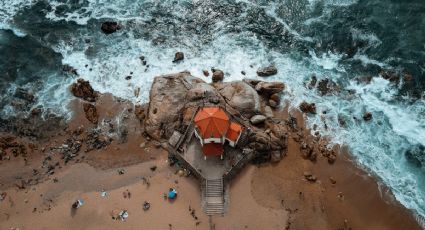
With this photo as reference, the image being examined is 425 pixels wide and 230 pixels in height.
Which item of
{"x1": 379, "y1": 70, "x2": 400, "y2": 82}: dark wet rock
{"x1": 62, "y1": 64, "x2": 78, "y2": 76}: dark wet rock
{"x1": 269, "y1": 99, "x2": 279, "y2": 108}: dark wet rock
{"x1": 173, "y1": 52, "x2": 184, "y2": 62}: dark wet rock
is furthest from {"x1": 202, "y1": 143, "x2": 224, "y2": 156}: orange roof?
{"x1": 379, "y1": 70, "x2": 400, "y2": 82}: dark wet rock

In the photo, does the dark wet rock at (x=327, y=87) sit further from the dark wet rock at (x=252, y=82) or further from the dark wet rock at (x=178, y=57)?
the dark wet rock at (x=178, y=57)

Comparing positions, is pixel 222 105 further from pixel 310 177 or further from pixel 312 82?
pixel 312 82

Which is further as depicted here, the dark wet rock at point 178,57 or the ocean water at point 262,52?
the dark wet rock at point 178,57

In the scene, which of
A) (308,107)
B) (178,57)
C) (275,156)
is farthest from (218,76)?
(275,156)

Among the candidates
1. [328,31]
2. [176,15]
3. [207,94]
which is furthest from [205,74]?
[328,31]

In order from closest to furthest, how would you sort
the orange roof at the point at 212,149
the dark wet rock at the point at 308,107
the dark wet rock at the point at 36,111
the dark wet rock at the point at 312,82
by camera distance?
the orange roof at the point at 212,149 < the dark wet rock at the point at 308,107 < the dark wet rock at the point at 36,111 < the dark wet rock at the point at 312,82

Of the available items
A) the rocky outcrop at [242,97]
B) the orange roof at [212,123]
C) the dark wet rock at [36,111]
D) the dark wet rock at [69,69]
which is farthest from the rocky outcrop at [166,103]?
the dark wet rock at [36,111]

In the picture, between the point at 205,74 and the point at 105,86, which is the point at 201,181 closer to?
the point at 205,74
